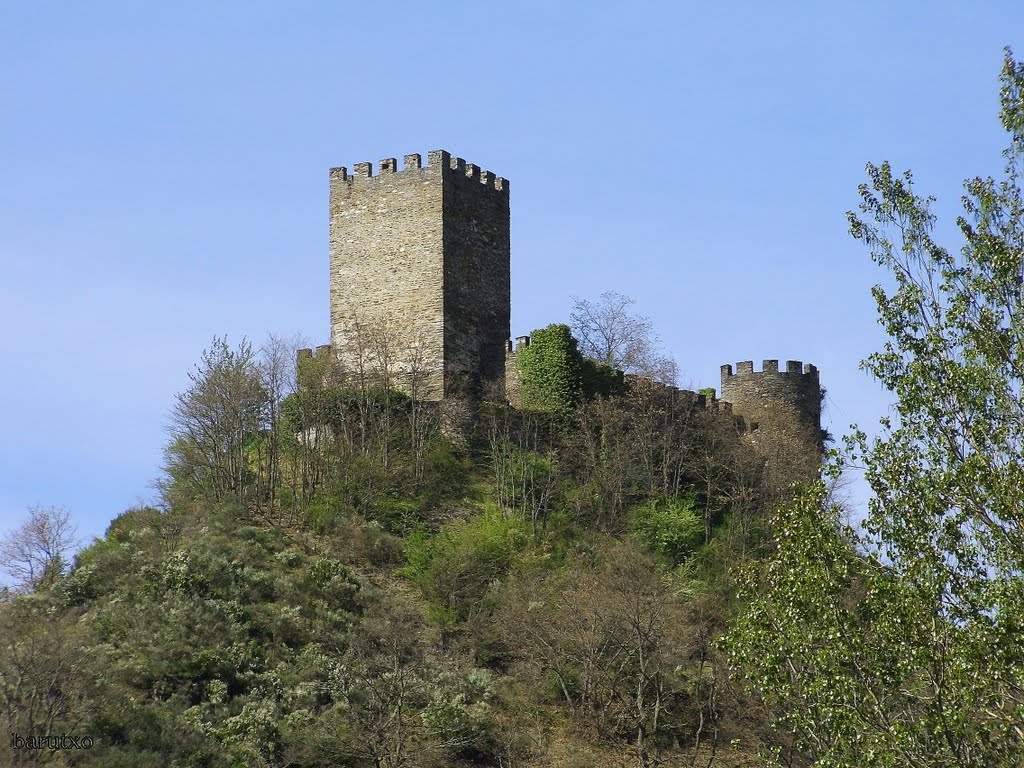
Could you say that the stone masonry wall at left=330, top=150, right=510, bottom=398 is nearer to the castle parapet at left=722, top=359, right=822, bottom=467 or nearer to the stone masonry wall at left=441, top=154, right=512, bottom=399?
the stone masonry wall at left=441, top=154, right=512, bottom=399

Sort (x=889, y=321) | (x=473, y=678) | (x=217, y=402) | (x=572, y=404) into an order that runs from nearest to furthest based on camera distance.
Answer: (x=889, y=321), (x=473, y=678), (x=217, y=402), (x=572, y=404)

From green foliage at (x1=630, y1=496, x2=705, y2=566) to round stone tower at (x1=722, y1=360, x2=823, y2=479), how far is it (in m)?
5.09

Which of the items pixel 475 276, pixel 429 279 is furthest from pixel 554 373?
pixel 429 279

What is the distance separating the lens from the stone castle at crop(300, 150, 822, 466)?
45031mm

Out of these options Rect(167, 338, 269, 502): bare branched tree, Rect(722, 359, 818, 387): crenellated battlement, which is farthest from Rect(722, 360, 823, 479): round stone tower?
Rect(167, 338, 269, 502): bare branched tree

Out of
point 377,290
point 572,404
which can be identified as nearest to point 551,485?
point 572,404

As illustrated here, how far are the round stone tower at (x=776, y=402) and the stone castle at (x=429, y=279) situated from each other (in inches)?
6.3

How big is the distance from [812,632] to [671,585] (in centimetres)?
1738

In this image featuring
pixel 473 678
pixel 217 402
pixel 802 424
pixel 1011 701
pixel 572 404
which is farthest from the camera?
pixel 802 424

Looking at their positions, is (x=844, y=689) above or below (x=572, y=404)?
below

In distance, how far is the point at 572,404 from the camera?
4556 centimetres

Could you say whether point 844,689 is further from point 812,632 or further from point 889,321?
point 889,321

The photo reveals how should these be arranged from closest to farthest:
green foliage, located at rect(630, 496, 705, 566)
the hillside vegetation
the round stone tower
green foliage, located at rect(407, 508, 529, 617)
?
the hillside vegetation
green foliage, located at rect(407, 508, 529, 617)
green foliage, located at rect(630, 496, 705, 566)
the round stone tower

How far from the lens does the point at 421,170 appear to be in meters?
46.4
